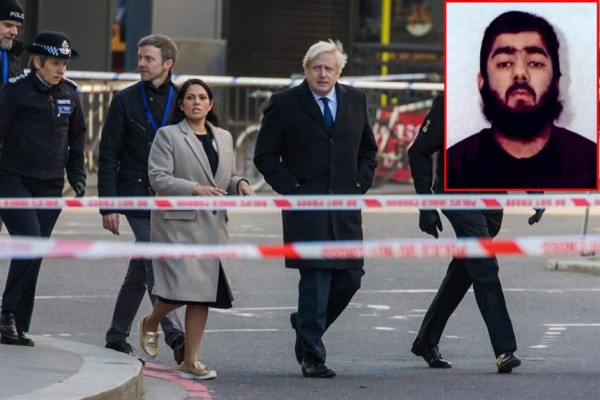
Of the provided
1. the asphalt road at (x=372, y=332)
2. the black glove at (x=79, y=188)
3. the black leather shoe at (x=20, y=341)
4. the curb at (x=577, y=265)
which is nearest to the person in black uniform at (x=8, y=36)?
the black glove at (x=79, y=188)

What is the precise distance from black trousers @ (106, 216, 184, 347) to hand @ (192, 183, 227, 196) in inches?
26.6

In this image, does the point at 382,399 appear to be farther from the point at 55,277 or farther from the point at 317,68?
the point at 55,277

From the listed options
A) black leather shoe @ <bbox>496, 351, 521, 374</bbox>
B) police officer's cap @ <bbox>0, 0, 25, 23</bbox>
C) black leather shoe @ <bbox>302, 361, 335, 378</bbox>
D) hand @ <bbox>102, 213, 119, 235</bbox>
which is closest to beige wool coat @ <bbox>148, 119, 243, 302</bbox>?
hand @ <bbox>102, 213, 119, 235</bbox>

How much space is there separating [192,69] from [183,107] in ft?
51.2

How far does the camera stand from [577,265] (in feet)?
53.1

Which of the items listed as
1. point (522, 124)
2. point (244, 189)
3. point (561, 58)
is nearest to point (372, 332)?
point (244, 189)

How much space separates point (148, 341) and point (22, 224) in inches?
38.5

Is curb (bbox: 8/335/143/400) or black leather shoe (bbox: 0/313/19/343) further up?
black leather shoe (bbox: 0/313/19/343)

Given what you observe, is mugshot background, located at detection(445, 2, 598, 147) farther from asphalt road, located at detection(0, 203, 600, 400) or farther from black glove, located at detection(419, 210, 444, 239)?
black glove, located at detection(419, 210, 444, 239)

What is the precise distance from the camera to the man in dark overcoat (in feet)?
34.4

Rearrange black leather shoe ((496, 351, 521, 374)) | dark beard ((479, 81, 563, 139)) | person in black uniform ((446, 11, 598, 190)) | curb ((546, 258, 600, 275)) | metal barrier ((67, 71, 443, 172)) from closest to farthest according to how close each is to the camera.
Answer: black leather shoe ((496, 351, 521, 374)) → curb ((546, 258, 600, 275)) → person in black uniform ((446, 11, 598, 190)) → dark beard ((479, 81, 563, 139)) → metal barrier ((67, 71, 443, 172))

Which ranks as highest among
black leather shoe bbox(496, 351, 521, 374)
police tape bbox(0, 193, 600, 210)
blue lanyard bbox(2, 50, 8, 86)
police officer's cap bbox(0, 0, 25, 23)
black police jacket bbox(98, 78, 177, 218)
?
police officer's cap bbox(0, 0, 25, 23)

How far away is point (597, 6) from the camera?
22.4 meters

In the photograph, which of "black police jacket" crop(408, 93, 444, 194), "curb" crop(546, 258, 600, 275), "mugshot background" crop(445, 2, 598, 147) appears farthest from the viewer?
"mugshot background" crop(445, 2, 598, 147)
